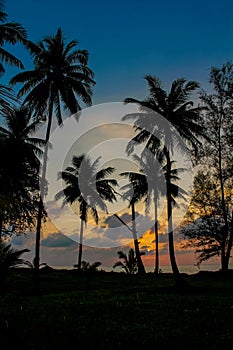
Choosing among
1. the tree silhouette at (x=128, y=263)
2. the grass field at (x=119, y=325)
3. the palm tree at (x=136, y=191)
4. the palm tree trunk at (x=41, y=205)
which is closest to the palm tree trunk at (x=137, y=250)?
the palm tree at (x=136, y=191)

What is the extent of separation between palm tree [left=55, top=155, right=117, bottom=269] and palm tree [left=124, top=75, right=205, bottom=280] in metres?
21.1

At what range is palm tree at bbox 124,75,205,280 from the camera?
26.8 m

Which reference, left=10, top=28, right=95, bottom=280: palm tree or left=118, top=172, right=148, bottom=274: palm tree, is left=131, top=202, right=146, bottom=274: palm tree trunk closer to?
left=118, top=172, right=148, bottom=274: palm tree

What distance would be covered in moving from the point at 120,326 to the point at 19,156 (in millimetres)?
25119

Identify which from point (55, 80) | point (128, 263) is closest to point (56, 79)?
point (55, 80)

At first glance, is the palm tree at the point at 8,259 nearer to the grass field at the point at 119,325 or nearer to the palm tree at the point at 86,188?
the grass field at the point at 119,325

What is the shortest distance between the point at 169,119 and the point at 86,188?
24.7 metres

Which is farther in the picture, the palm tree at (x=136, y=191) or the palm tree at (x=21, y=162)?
the palm tree at (x=136, y=191)

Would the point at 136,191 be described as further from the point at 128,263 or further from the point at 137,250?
the point at 128,263

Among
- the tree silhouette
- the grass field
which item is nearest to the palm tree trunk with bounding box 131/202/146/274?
the tree silhouette

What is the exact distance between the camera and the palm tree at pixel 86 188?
4862cm

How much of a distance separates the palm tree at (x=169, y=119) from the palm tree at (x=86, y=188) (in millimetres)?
21099

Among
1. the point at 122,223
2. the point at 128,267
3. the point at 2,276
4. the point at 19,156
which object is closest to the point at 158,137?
the point at 128,267

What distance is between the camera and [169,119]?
2669 cm
